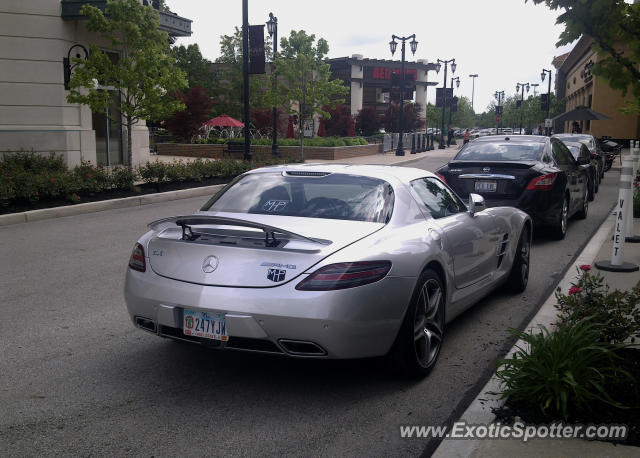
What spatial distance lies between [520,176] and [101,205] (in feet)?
30.2

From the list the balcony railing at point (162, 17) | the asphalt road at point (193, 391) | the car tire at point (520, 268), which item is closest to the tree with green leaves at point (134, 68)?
the balcony railing at point (162, 17)

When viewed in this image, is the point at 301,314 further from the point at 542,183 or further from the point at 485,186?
the point at 542,183

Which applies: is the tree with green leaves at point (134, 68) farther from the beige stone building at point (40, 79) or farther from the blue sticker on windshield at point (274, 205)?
the blue sticker on windshield at point (274, 205)

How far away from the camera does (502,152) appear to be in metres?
11.0

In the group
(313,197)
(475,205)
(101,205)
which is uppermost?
(313,197)

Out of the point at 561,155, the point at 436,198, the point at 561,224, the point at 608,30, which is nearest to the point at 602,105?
the point at 561,155

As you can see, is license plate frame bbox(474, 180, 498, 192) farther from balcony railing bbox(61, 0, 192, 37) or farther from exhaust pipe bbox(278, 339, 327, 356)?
balcony railing bbox(61, 0, 192, 37)

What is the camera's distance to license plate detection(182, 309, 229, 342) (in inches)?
162

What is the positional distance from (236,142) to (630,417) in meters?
32.5

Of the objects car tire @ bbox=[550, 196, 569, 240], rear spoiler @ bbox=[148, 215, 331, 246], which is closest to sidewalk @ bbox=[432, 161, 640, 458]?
rear spoiler @ bbox=[148, 215, 331, 246]

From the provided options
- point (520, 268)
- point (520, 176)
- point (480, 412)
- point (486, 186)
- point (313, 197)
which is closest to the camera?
point (480, 412)

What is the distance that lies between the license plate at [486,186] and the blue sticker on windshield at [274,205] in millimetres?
5770

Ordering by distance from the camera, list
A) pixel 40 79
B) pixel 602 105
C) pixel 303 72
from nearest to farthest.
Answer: pixel 40 79 < pixel 303 72 < pixel 602 105

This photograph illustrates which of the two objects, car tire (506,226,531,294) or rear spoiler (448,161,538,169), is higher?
rear spoiler (448,161,538,169)
